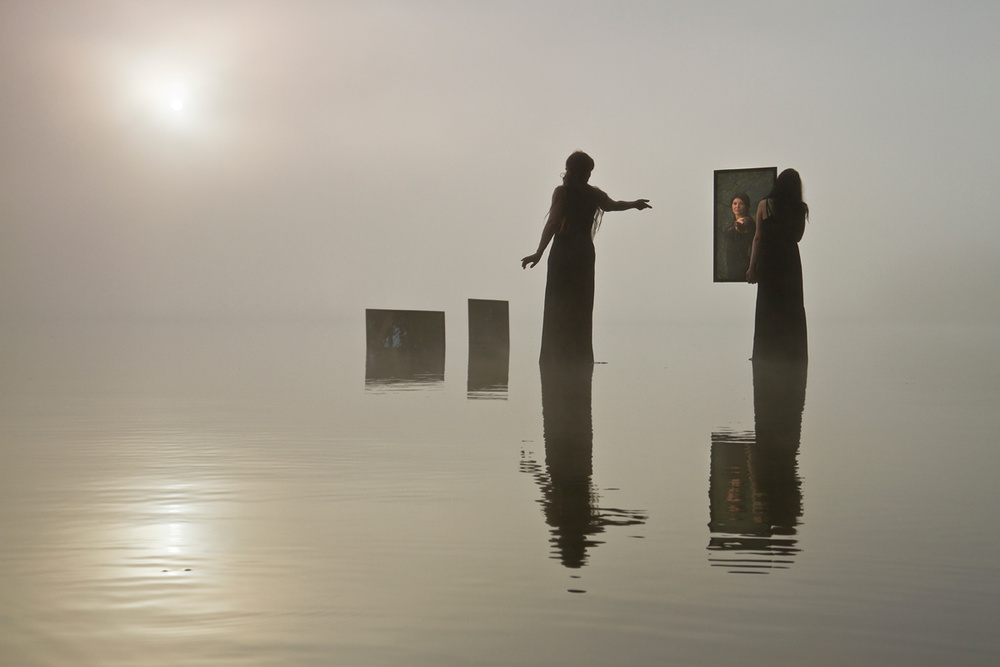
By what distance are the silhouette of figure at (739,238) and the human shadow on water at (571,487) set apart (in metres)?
5.23

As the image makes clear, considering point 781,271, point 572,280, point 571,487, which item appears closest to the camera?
point 571,487

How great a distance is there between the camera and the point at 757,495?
11.4ft

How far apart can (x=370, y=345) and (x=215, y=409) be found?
6794 mm

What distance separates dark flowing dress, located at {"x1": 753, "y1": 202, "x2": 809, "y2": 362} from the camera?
1084 centimetres

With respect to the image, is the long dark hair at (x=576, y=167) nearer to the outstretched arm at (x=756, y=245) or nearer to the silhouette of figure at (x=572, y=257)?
the silhouette of figure at (x=572, y=257)

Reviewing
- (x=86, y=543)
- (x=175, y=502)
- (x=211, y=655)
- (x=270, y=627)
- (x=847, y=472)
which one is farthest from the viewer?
(x=847, y=472)

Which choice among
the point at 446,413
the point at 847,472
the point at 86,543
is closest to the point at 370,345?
the point at 446,413

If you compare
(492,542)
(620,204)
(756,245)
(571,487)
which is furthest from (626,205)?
(492,542)

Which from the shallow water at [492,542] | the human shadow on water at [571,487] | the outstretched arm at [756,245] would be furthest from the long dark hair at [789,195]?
the shallow water at [492,542]

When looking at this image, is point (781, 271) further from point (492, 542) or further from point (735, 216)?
point (492, 542)

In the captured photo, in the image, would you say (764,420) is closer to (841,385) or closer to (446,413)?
(446,413)

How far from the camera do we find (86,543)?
274 cm

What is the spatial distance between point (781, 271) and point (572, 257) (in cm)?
219

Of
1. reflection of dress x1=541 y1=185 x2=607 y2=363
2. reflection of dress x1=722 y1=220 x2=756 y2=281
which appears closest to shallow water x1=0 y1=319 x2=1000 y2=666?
reflection of dress x1=541 y1=185 x2=607 y2=363
